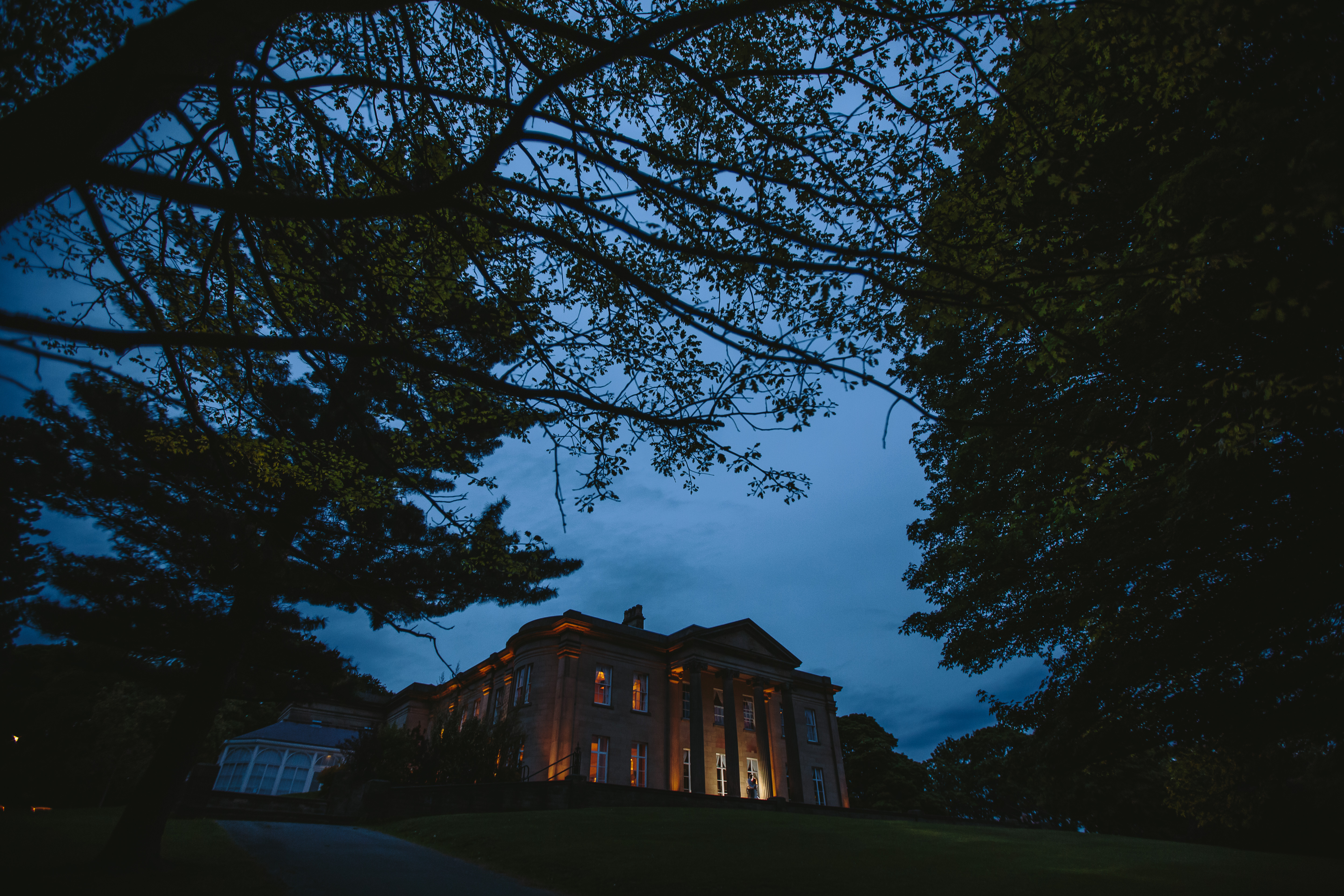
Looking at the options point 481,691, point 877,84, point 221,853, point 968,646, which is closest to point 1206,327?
point 877,84

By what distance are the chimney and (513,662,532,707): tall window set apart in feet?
23.1

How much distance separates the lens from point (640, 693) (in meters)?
27.8

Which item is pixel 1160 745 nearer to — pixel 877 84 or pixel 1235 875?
pixel 1235 875

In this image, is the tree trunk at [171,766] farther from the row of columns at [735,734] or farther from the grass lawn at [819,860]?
the row of columns at [735,734]

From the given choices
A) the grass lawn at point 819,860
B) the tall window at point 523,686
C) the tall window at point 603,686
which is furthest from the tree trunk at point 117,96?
the tall window at point 523,686

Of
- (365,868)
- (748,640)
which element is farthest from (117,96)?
(748,640)

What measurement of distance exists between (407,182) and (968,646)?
11.4 meters

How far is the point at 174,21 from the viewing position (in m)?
3.08

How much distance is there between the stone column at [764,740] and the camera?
2756 centimetres

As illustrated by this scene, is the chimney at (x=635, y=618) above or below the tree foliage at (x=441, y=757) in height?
above

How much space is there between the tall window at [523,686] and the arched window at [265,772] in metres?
23.5

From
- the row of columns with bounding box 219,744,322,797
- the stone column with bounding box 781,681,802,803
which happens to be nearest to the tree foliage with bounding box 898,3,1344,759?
the stone column with bounding box 781,681,802,803

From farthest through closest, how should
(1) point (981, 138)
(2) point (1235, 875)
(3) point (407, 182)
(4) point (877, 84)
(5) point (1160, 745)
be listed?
(5) point (1160, 745)
(2) point (1235, 875)
(1) point (981, 138)
(3) point (407, 182)
(4) point (877, 84)

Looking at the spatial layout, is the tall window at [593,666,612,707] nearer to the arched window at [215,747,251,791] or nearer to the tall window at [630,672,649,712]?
the tall window at [630,672,649,712]
